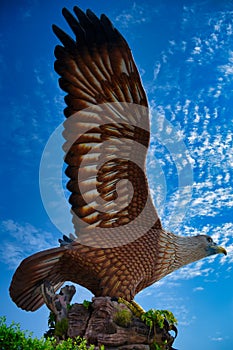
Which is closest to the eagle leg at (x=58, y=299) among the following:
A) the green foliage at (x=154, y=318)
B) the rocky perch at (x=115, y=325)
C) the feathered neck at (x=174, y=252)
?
the rocky perch at (x=115, y=325)

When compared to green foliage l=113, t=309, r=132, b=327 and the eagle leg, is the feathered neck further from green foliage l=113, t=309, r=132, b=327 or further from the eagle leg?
the eagle leg

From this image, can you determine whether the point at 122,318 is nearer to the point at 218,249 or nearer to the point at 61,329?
the point at 61,329

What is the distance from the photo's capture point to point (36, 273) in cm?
447

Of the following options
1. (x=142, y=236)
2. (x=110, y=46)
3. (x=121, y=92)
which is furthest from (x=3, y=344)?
(x=110, y=46)

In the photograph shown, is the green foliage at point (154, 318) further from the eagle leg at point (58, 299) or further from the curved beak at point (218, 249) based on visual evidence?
the curved beak at point (218, 249)

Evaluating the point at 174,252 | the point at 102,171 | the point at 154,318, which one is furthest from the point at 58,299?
the point at 174,252

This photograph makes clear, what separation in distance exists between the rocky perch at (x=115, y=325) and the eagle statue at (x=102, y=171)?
28 cm

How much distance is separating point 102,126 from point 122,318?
7.36 feet

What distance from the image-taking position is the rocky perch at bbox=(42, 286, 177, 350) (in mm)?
3922

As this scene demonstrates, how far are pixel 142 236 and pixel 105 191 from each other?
0.76 meters

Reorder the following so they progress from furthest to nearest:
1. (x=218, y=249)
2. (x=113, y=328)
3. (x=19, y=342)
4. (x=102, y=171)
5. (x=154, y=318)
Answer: (x=218, y=249) < (x=102, y=171) < (x=154, y=318) < (x=113, y=328) < (x=19, y=342)

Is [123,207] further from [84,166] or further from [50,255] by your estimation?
[50,255]

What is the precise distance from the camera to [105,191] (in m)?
4.65

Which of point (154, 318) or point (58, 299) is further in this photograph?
point (58, 299)
